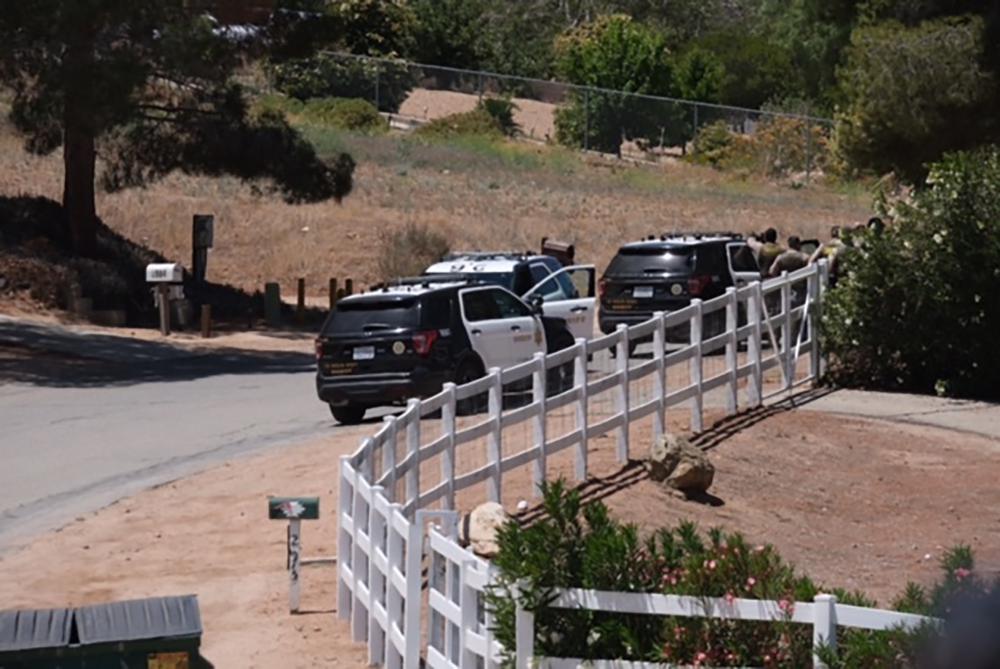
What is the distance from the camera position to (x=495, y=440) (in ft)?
51.7

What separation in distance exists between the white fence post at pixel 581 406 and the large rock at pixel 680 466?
729mm

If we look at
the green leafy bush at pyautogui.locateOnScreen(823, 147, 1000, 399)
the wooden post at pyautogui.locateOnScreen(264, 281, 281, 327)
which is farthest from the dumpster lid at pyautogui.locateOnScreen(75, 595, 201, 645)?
the wooden post at pyautogui.locateOnScreen(264, 281, 281, 327)

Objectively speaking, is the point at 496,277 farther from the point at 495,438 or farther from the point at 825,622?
the point at 825,622

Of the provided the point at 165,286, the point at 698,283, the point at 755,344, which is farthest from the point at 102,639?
the point at 165,286

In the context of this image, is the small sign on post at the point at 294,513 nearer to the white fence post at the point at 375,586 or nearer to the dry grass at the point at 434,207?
the white fence post at the point at 375,586

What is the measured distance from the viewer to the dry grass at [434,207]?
151 ft

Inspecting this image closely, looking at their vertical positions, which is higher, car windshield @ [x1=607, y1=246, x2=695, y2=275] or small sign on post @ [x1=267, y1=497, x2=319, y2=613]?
car windshield @ [x1=607, y1=246, x2=695, y2=275]

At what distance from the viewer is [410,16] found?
3157 inches

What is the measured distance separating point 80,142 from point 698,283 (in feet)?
51.0

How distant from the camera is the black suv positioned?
28.2 metres

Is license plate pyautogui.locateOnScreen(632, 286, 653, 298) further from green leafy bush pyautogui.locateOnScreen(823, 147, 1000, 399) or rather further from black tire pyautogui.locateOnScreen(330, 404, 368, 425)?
black tire pyautogui.locateOnScreen(330, 404, 368, 425)

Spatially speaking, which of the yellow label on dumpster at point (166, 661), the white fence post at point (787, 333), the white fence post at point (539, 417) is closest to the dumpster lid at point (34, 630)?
the yellow label on dumpster at point (166, 661)

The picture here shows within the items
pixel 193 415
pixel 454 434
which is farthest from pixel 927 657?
pixel 193 415

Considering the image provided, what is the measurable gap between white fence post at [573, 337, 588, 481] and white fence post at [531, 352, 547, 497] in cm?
42
